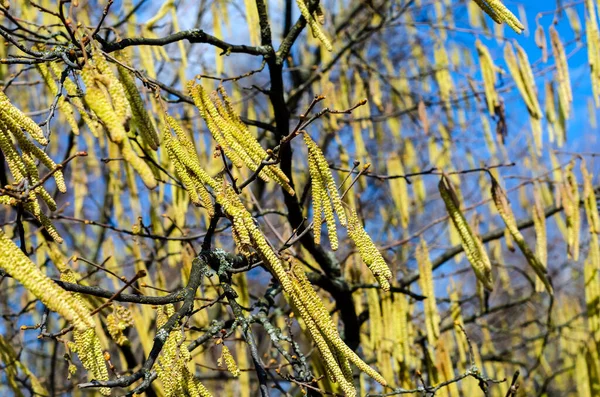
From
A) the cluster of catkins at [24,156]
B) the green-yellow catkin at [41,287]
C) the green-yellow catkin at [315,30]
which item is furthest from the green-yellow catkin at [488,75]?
the green-yellow catkin at [41,287]

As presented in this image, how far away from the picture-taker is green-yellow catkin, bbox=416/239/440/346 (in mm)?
1496

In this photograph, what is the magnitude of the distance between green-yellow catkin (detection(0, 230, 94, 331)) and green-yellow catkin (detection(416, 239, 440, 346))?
1092 mm

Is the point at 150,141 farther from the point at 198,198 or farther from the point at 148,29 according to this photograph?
the point at 148,29

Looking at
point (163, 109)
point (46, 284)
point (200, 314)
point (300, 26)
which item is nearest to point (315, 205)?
point (163, 109)

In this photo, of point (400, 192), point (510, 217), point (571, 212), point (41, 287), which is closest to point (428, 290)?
point (510, 217)

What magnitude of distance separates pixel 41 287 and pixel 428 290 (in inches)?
43.9

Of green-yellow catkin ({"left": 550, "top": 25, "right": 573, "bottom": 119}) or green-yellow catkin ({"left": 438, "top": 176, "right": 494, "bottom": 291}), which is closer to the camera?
green-yellow catkin ({"left": 438, "top": 176, "right": 494, "bottom": 291})

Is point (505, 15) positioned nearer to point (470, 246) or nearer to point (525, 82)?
point (470, 246)

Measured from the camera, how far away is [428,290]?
1486 mm

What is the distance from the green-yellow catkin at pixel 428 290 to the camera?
1496 millimetres

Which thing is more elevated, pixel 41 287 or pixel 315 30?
pixel 315 30

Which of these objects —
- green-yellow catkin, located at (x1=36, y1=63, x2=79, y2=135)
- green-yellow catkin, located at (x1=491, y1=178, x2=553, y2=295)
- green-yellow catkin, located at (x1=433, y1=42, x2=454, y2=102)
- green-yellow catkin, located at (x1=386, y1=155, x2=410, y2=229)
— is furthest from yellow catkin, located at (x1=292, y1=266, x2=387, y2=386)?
green-yellow catkin, located at (x1=433, y1=42, x2=454, y2=102)

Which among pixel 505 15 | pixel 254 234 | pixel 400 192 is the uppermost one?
pixel 400 192

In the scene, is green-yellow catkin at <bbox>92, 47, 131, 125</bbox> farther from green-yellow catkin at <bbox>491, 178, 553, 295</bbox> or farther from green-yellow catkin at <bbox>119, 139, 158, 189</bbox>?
green-yellow catkin at <bbox>491, 178, 553, 295</bbox>
